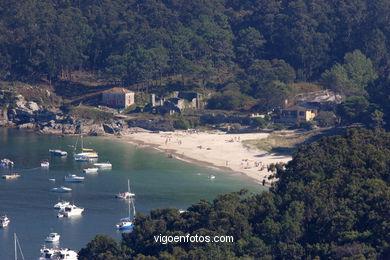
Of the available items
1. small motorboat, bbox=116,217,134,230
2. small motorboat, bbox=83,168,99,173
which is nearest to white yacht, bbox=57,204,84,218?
small motorboat, bbox=116,217,134,230

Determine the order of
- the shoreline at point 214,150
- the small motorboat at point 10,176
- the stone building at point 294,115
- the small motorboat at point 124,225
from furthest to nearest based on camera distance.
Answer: the stone building at point 294,115, the shoreline at point 214,150, the small motorboat at point 10,176, the small motorboat at point 124,225

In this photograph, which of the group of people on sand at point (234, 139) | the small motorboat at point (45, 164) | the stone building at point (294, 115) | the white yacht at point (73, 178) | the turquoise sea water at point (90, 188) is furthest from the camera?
the stone building at point (294, 115)

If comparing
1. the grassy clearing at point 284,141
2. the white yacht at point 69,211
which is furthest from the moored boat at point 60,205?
the grassy clearing at point 284,141

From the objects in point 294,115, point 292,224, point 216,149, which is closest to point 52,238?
point 292,224

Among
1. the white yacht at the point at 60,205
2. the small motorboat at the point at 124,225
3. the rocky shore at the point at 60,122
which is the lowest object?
the small motorboat at the point at 124,225

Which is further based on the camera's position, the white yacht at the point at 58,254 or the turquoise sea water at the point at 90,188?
the turquoise sea water at the point at 90,188

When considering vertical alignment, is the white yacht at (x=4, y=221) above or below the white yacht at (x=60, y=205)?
below

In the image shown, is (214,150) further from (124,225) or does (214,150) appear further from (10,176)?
(124,225)

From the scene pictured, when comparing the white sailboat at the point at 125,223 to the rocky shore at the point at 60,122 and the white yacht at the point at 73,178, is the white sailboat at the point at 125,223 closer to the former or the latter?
the white yacht at the point at 73,178
